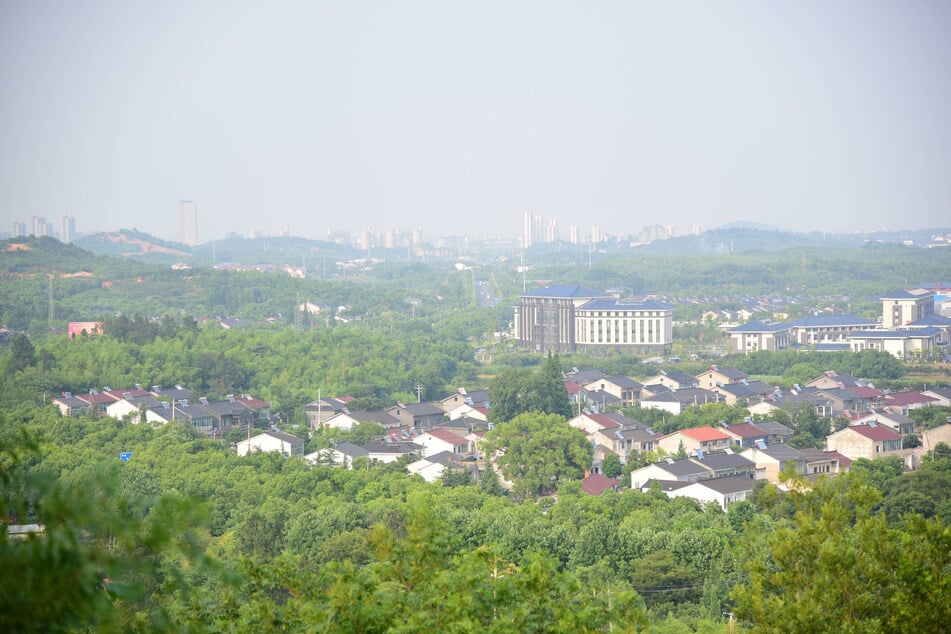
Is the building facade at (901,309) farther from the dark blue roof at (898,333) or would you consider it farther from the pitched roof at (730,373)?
the pitched roof at (730,373)

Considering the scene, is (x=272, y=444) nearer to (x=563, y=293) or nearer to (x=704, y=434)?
(x=704, y=434)

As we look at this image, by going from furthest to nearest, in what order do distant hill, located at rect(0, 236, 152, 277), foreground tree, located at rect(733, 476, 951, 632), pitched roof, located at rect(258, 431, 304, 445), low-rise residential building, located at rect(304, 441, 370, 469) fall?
1. distant hill, located at rect(0, 236, 152, 277)
2. pitched roof, located at rect(258, 431, 304, 445)
3. low-rise residential building, located at rect(304, 441, 370, 469)
4. foreground tree, located at rect(733, 476, 951, 632)

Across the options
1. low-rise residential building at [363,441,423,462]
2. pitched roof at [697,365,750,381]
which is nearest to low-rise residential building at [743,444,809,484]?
low-rise residential building at [363,441,423,462]

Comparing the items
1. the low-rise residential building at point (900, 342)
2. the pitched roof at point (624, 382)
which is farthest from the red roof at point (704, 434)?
the low-rise residential building at point (900, 342)

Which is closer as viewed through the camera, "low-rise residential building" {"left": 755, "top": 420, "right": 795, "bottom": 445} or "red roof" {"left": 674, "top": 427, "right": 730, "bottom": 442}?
"red roof" {"left": 674, "top": 427, "right": 730, "bottom": 442}

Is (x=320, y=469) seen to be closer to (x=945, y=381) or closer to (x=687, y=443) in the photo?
(x=687, y=443)

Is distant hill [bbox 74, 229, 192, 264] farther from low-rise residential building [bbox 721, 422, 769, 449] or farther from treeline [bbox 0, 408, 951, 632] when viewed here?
treeline [bbox 0, 408, 951, 632]
